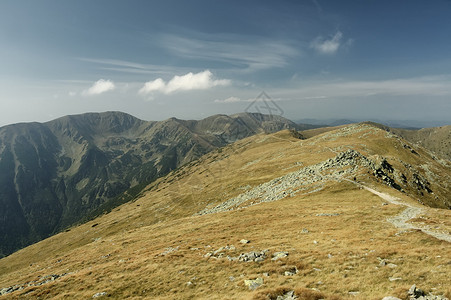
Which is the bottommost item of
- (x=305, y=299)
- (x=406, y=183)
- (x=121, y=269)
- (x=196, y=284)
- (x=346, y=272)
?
(x=406, y=183)

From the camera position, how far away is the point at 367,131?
→ 134875 mm

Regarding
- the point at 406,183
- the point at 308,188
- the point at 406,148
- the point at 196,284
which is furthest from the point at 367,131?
the point at 196,284

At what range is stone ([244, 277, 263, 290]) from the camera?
720 inches

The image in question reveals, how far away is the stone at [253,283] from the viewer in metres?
18.3

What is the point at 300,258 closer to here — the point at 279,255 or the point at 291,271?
the point at 279,255

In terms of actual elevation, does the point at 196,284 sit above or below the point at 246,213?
above

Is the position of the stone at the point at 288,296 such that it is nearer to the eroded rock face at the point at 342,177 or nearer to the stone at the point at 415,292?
the stone at the point at 415,292

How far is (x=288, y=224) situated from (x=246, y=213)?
16100 mm

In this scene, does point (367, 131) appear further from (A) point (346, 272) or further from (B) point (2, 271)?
(B) point (2, 271)

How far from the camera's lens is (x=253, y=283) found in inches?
739

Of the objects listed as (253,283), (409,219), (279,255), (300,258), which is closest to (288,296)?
(253,283)

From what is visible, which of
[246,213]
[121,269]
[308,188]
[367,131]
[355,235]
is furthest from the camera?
[367,131]

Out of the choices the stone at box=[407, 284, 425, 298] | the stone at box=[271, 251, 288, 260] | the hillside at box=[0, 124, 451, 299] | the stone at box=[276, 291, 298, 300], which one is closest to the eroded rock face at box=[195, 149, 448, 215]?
the hillside at box=[0, 124, 451, 299]

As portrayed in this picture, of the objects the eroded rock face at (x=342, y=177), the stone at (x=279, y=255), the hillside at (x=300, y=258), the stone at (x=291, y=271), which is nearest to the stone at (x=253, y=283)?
the hillside at (x=300, y=258)
